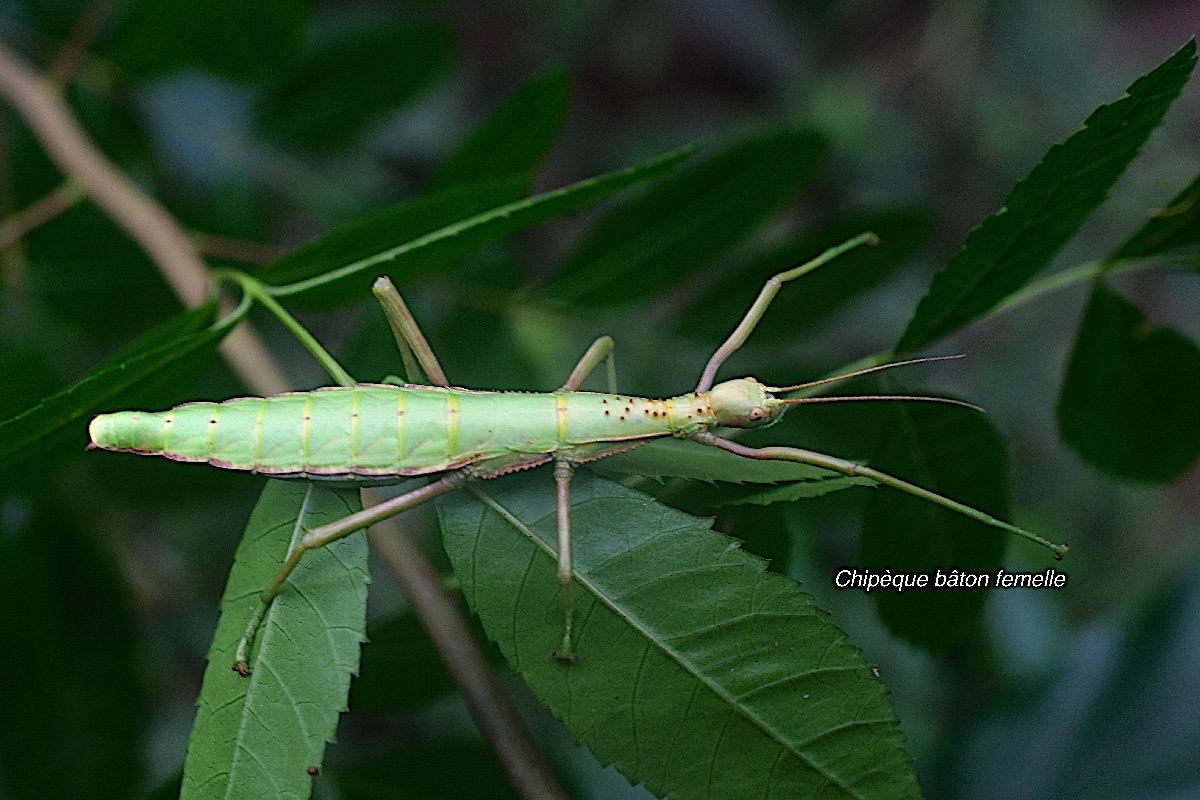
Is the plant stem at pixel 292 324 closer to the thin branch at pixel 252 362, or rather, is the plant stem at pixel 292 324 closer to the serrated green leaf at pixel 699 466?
the thin branch at pixel 252 362

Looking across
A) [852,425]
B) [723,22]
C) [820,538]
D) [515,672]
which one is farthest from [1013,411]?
[515,672]

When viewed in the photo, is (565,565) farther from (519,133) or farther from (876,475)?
(519,133)

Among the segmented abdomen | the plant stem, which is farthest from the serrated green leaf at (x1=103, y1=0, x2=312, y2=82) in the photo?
the segmented abdomen

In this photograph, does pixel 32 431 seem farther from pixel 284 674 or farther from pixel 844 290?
pixel 844 290

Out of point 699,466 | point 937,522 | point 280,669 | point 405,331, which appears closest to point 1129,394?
point 937,522

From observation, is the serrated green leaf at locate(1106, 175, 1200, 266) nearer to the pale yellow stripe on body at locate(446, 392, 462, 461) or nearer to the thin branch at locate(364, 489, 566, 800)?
the pale yellow stripe on body at locate(446, 392, 462, 461)

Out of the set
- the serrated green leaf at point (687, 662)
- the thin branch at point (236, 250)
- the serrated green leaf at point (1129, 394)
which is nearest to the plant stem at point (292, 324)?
the serrated green leaf at point (687, 662)
